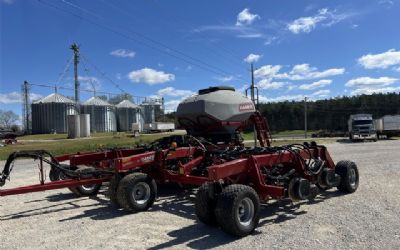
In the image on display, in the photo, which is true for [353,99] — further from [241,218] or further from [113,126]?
[241,218]

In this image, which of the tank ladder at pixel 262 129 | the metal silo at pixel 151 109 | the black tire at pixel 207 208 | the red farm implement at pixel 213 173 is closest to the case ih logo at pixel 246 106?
the red farm implement at pixel 213 173

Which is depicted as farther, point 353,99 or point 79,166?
point 353,99

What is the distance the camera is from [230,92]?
40.0ft

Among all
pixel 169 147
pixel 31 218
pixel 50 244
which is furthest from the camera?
pixel 169 147

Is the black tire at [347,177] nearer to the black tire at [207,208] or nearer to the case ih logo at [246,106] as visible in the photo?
the case ih logo at [246,106]

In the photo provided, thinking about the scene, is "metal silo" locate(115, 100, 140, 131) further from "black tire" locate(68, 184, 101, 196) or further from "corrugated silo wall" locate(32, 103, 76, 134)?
"black tire" locate(68, 184, 101, 196)

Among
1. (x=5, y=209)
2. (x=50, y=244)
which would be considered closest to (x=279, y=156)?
(x=50, y=244)

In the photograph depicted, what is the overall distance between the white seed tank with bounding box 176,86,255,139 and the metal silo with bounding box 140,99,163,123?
77977 millimetres

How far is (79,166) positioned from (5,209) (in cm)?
192

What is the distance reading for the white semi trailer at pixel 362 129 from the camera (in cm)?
4044

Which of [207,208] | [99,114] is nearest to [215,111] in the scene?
[207,208]

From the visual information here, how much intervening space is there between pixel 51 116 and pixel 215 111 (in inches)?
2658

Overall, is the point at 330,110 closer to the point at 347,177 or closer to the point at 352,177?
the point at 352,177

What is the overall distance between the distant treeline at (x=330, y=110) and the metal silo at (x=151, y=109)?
78.2 ft
